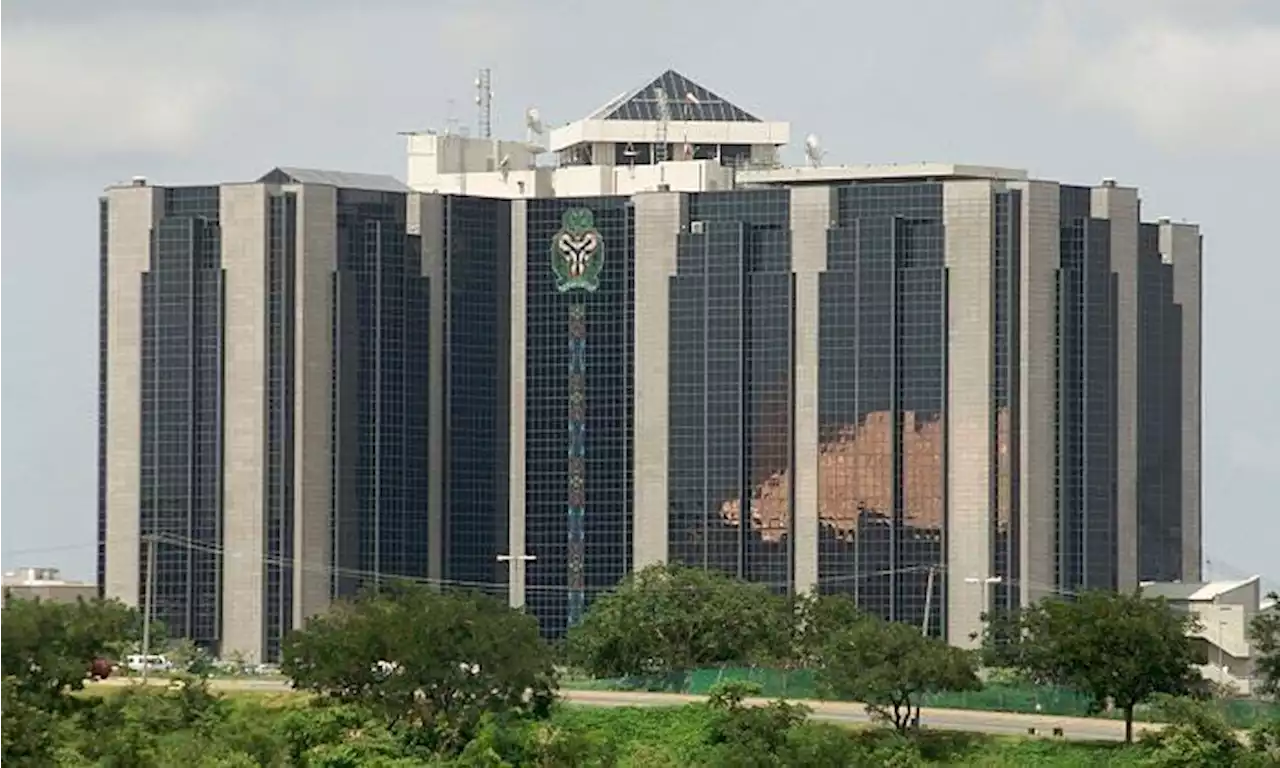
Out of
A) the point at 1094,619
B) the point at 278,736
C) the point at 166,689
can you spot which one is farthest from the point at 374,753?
the point at 1094,619

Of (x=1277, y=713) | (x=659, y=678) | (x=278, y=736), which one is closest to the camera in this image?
(x=278, y=736)

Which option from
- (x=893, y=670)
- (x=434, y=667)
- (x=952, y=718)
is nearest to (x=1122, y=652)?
(x=893, y=670)

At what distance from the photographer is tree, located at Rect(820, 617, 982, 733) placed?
170 meters

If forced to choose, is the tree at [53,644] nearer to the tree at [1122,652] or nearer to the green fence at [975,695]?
the green fence at [975,695]

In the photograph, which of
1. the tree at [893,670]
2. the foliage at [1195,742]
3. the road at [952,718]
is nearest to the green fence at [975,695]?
the road at [952,718]

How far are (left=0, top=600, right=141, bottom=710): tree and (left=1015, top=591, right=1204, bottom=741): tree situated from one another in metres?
38.6

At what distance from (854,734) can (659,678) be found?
102 ft

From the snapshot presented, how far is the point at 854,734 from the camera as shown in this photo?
552ft

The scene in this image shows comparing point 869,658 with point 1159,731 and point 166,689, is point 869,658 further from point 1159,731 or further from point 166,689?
point 166,689

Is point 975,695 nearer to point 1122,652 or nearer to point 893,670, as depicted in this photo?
point 893,670

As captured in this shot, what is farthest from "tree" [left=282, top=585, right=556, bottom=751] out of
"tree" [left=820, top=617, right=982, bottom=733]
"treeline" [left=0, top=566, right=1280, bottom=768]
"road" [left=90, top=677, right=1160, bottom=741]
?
"tree" [left=820, top=617, right=982, bottom=733]

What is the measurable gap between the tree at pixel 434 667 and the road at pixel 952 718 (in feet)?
25.6

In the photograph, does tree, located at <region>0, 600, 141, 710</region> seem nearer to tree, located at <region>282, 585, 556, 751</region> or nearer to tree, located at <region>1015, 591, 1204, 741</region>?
tree, located at <region>282, 585, 556, 751</region>

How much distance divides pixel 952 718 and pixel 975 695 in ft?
25.6
